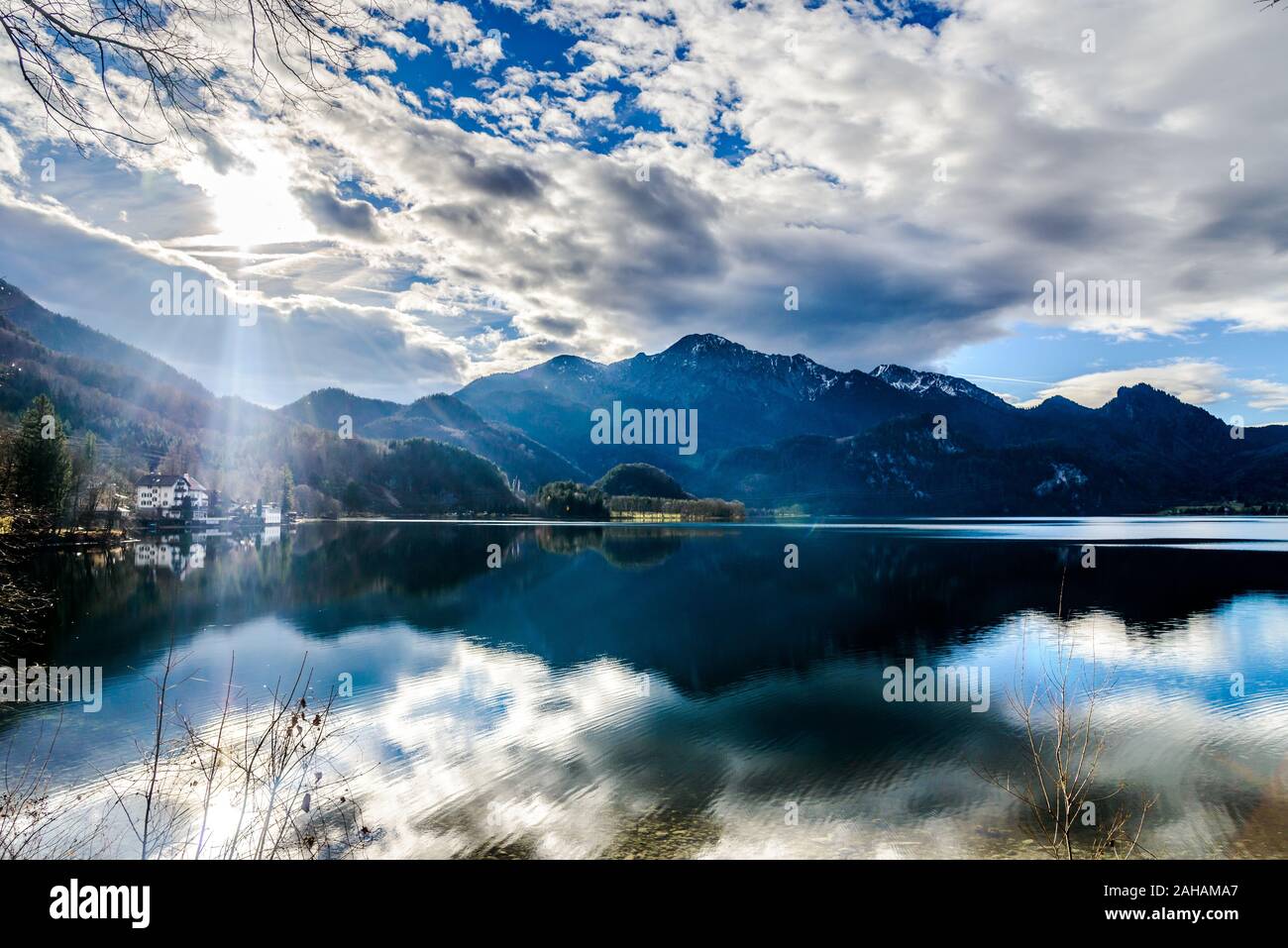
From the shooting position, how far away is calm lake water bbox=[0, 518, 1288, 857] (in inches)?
516

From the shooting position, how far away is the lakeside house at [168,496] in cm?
13812

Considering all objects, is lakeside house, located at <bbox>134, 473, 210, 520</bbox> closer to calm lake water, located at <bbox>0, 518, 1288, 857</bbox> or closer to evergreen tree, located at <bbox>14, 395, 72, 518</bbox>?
evergreen tree, located at <bbox>14, 395, 72, 518</bbox>

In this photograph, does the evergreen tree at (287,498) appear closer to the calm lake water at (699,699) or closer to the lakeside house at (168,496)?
the lakeside house at (168,496)

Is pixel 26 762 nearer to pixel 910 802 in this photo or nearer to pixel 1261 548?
pixel 910 802

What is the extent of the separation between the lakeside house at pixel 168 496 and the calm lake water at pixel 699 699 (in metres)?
101

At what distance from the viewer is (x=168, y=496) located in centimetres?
15000

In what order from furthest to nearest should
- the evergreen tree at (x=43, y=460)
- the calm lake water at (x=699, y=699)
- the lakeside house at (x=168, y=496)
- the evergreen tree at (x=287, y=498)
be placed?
1. the evergreen tree at (x=287, y=498)
2. the lakeside house at (x=168, y=496)
3. the evergreen tree at (x=43, y=460)
4. the calm lake water at (x=699, y=699)

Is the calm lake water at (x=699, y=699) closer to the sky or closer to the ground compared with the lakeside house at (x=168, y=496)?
closer to the ground

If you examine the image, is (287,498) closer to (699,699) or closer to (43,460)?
(43,460)

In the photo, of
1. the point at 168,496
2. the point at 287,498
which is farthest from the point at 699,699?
the point at 287,498

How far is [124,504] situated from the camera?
4368 inches

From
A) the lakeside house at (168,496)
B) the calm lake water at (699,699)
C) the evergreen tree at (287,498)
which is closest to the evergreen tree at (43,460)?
the calm lake water at (699,699)

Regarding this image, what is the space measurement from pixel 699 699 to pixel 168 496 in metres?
172

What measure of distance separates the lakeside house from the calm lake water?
101 m
